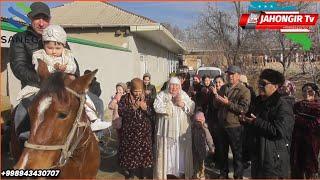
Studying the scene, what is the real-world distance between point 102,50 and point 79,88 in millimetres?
9495

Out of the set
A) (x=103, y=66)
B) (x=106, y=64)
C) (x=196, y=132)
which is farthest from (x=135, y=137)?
(x=106, y=64)

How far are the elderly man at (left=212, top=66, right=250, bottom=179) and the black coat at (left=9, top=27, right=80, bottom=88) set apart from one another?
3.02 meters

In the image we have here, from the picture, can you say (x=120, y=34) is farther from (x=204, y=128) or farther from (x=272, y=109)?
(x=272, y=109)

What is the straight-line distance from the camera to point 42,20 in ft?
12.7

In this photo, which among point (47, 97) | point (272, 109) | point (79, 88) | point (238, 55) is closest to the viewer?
point (47, 97)

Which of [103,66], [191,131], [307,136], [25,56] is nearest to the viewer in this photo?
[25,56]

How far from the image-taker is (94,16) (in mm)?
17797

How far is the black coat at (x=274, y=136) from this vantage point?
13.3ft

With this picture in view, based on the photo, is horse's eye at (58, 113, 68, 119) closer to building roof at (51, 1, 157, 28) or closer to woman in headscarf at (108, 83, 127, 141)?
woman in headscarf at (108, 83, 127, 141)

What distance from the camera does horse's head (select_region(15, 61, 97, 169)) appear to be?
2.62 meters

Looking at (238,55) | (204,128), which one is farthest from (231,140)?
(238,55)

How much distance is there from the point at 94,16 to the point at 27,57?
14.6 m

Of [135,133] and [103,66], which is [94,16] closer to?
[103,66]

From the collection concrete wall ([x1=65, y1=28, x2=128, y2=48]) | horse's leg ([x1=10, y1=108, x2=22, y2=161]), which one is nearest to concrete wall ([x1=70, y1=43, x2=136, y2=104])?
concrete wall ([x1=65, y1=28, x2=128, y2=48])
